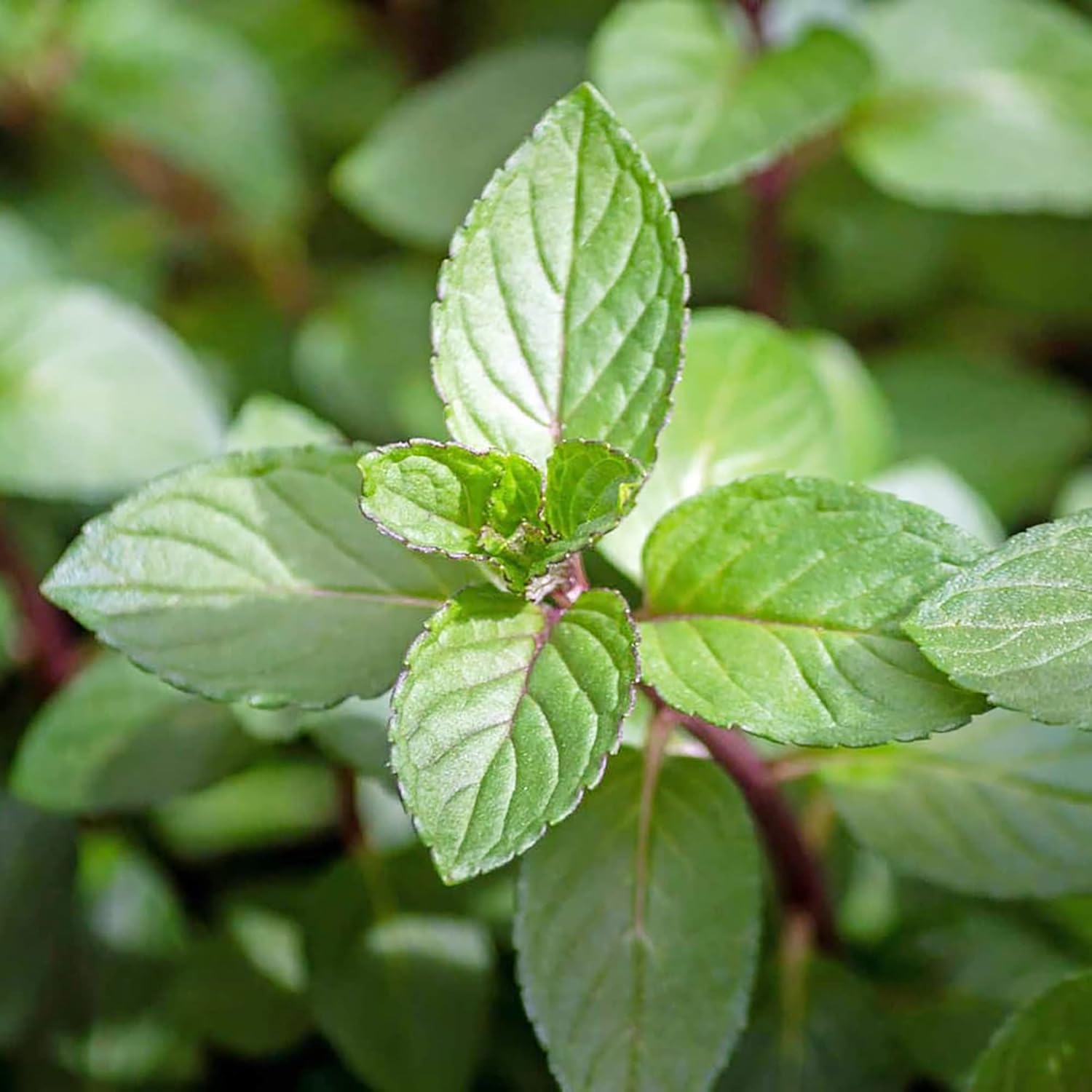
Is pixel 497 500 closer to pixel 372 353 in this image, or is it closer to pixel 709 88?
pixel 709 88

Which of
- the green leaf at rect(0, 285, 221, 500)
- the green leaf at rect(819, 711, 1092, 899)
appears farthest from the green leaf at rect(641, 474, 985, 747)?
the green leaf at rect(0, 285, 221, 500)

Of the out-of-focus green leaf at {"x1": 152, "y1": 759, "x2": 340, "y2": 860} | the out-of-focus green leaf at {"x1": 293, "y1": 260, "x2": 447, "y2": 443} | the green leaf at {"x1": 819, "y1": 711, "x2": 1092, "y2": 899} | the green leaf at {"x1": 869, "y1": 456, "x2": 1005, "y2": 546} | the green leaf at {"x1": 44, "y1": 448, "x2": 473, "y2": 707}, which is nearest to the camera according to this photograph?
the green leaf at {"x1": 44, "y1": 448, "x2": 473, "y2": 707}

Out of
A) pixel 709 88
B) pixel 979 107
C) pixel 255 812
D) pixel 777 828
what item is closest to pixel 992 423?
pixel 979 107

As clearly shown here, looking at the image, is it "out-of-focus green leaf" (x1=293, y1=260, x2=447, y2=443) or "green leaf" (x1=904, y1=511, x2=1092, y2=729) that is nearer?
"green leaf" (x1=904, y1=511, x2=1092, y2=729)

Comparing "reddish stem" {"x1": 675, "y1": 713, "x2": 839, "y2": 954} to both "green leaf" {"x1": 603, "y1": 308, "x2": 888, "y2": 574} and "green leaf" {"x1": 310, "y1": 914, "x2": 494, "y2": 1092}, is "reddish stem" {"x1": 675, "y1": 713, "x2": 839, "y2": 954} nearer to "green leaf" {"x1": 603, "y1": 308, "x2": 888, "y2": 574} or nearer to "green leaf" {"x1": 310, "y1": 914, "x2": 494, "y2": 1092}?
"green leaf" {"x1": 603, "y1": 308, "x2": 888, "y2": 574}

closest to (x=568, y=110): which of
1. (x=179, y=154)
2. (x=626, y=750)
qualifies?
(x=626, y=750)

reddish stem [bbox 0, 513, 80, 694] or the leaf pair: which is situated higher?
the leaf pair

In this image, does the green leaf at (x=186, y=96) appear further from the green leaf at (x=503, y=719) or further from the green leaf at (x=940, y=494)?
the green leaf at (x=503, y=719)
